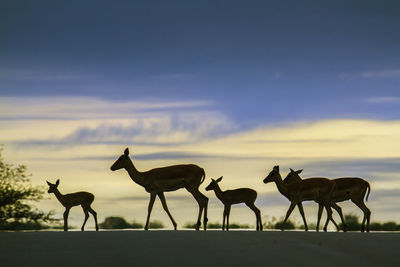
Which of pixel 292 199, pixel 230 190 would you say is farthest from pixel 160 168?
pixel 292 199

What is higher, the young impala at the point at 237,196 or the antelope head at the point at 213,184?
the antelope head at the point at 213,184

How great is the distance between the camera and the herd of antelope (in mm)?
21375

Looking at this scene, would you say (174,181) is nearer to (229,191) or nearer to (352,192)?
(229,191)

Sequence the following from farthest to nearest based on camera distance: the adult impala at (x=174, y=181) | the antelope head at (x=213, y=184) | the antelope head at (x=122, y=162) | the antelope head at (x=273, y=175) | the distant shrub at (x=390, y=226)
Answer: the distant shrub at (x=390, y=226) → the antelope head at (x=213, y=184) → the antelope head at (x=273, y=175) → the antelope head at (x=122, y=162) → the adult impala at (x=174, y=181)

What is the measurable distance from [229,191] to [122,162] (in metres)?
3.77

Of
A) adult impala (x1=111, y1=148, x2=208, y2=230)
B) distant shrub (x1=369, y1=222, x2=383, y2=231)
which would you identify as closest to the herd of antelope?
adult impala (x1=111, y1=148, x2=208, y2=230)

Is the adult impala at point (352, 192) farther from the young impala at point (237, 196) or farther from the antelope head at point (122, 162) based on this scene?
the antelope head at point (122, 162)

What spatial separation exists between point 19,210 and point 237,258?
1537cm

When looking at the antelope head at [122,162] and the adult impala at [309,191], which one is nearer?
the adult impala at [309,191]

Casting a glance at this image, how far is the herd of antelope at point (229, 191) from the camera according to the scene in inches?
842

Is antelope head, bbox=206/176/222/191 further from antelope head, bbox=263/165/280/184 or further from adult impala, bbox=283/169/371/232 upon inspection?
adult impala, bbox=283/169/371/232

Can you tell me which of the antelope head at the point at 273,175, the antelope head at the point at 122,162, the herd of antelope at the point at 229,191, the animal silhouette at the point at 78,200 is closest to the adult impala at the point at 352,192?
the herd of antelope at the point at 229,191

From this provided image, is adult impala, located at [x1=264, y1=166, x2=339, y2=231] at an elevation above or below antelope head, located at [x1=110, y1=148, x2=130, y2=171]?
below

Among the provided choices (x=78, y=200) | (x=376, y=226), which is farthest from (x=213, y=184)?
(x=376, y=226)
